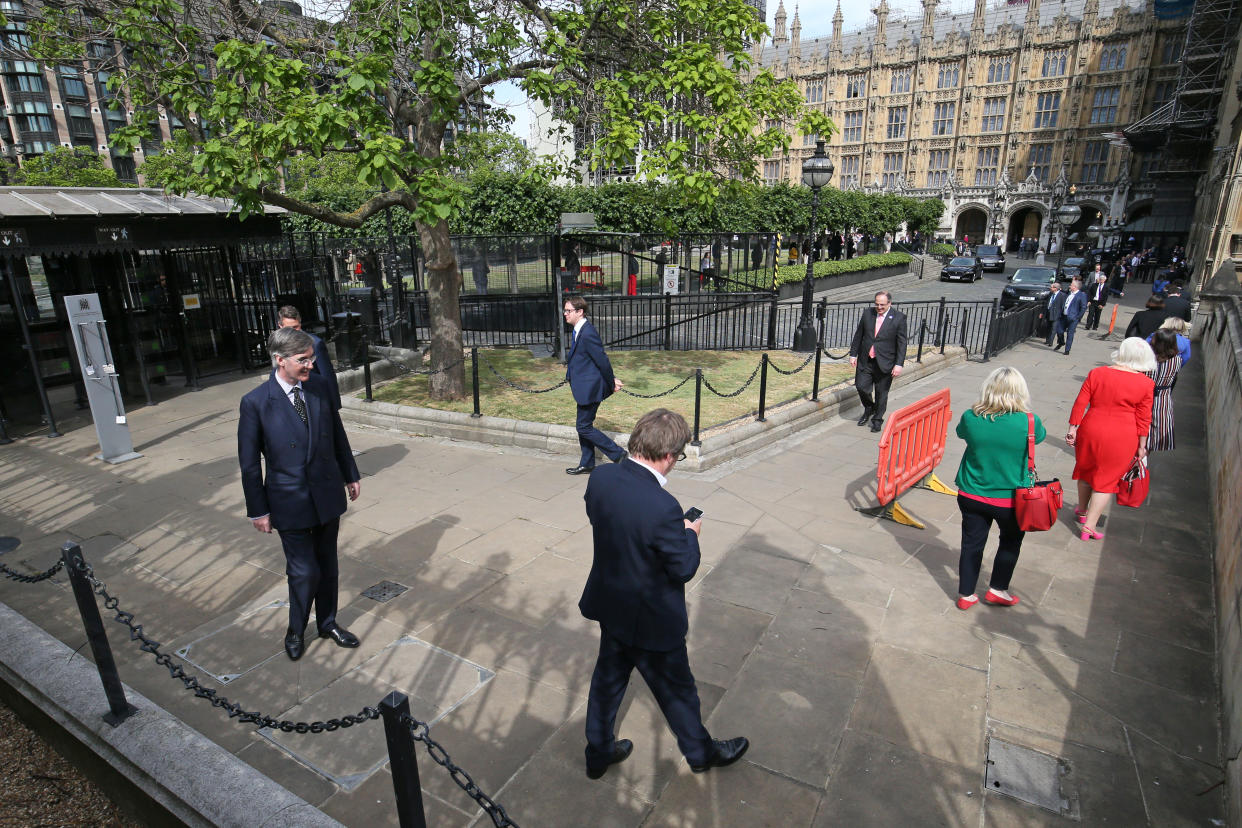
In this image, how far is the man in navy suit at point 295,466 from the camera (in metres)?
3.89

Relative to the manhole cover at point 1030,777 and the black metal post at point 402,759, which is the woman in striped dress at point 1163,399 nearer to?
the manhole cover at point 1030,777

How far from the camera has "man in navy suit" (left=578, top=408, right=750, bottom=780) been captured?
108 inches

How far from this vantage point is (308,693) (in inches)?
157

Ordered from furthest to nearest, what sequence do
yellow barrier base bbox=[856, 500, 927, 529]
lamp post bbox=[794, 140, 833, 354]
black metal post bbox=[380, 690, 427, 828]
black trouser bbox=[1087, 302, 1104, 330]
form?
black trouser bbox=[1087, 302, 1104, 330] < lamp post bbox=[794, 140, 833, 354] < yellow barrier base bbox=[856, 500, 927, 529] < black metal post bbox=[380, 690, 427, 828]

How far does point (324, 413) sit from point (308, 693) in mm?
1635

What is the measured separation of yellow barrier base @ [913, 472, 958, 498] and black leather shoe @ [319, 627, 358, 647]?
5.55 m

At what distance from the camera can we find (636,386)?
11289 millimetres

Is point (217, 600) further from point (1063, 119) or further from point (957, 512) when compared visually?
point (1063, 119)

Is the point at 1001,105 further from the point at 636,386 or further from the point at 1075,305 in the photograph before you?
the point at 636,386

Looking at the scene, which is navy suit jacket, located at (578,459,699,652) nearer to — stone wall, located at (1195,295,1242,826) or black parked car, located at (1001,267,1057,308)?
stone wall, located at (1195,295,1242,826)

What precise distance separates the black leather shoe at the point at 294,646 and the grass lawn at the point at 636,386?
186 inches

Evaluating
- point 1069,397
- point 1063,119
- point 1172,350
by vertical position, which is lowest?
point 1069,397

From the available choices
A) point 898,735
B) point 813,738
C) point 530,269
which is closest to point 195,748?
point 813,738

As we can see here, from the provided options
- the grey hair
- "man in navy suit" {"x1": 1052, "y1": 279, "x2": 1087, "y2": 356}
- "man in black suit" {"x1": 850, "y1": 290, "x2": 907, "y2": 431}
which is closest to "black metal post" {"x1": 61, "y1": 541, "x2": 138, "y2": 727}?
the grey hair
